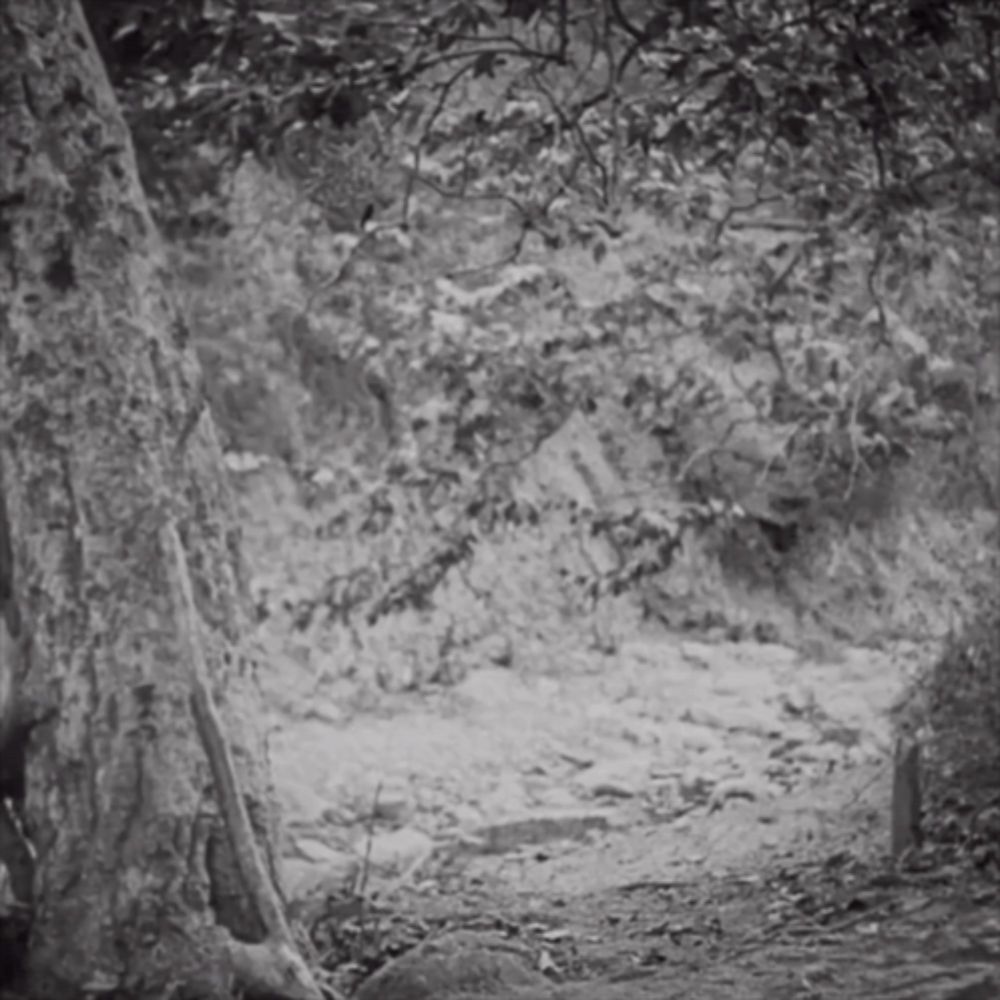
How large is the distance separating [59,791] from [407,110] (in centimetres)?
237

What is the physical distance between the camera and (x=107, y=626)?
3.48 meters

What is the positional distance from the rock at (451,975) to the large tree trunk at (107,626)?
221 millimetres

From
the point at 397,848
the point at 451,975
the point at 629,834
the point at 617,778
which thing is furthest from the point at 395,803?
the point at 451,975

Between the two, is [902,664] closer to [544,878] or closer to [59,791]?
[544,878]

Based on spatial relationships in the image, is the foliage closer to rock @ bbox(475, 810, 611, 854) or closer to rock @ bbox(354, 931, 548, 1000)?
rock @ bbox(475, 810, 611, 854)

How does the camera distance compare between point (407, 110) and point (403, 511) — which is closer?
point (407, 110)

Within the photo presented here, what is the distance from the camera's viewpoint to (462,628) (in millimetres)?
7301

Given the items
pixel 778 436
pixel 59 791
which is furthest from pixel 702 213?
pixel 59 791

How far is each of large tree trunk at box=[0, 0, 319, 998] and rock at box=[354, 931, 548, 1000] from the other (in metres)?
0.22

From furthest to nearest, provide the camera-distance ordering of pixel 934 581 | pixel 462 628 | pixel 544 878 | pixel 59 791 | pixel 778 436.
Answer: pixel 462 628 → pixel 934 581 → pixel 778 436 → pixel 544 878 → pixel 59 791

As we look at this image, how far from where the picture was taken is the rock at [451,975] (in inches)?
143

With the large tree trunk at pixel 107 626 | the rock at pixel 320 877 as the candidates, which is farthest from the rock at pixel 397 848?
the large tree trunk at pixel 107 626

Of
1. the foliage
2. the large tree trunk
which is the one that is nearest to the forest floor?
the large tree trunk

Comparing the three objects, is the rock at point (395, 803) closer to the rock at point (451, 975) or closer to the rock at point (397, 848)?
the rock at point (397, 848)
